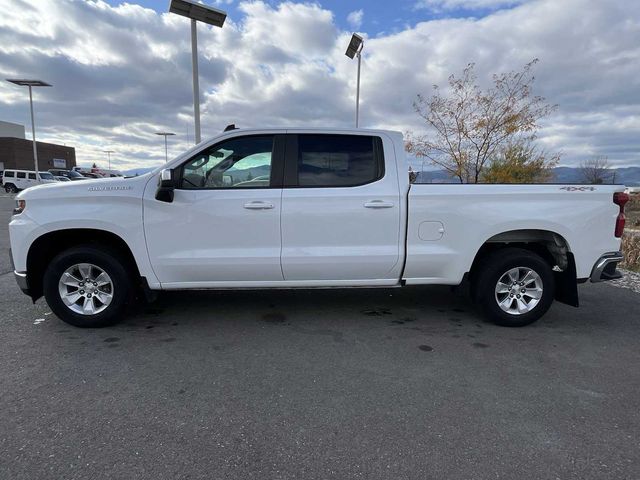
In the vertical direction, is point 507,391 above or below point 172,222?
below

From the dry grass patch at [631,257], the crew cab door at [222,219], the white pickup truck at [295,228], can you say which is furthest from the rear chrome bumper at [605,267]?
the dry grass patch at [631,257]

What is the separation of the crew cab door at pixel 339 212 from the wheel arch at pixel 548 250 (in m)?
1.08

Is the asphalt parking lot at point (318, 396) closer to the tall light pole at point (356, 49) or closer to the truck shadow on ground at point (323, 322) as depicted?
the truck shadow on ground at point (323, 322)

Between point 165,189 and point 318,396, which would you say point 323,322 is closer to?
point 318,396

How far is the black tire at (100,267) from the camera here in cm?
411

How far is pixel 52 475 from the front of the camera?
220 cm

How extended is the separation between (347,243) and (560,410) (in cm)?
227

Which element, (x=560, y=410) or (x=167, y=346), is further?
(x=167, y=346)

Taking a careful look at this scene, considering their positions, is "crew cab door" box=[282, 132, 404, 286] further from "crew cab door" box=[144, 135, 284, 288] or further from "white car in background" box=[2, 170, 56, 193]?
"white car in background" box=[2, 170, 56, 193]

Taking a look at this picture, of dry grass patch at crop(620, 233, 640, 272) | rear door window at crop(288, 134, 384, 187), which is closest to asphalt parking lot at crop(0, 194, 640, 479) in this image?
rear door window at crop(288, 134, 384, 187)

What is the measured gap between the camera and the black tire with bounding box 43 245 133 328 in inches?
162

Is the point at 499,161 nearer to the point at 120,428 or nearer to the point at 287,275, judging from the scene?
the point at 287,275

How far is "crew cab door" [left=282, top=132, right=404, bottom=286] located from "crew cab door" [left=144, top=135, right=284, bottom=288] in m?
0.16

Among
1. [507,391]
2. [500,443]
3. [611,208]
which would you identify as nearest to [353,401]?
[500,443]
